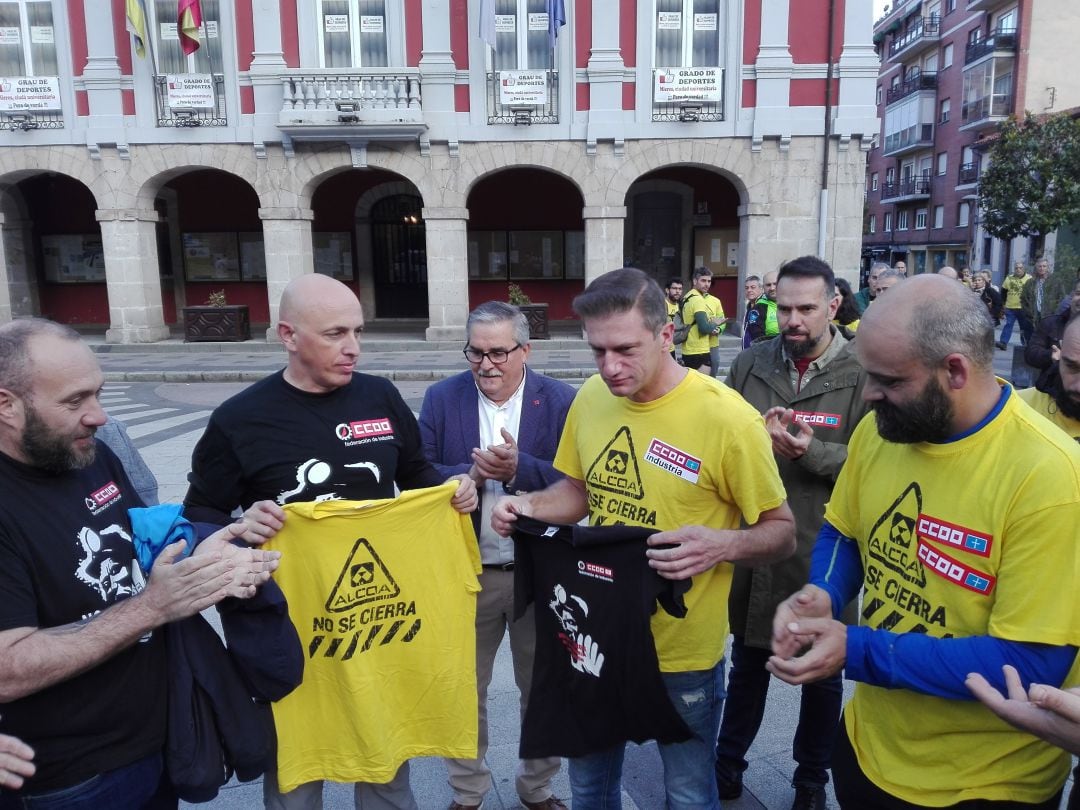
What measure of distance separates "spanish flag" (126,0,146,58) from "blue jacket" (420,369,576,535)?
Answer: 16074 millimetres

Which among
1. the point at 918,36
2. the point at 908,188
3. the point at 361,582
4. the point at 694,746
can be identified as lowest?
the point at 694,746

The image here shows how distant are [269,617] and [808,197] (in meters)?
16.2

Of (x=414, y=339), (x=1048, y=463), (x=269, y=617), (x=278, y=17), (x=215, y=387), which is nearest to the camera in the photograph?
(x=1048, y=463)

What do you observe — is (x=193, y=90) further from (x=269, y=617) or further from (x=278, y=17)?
(x=269, y=617)

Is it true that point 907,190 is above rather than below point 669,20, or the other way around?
below

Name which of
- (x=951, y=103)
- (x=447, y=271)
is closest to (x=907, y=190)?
(x=951, y=103)

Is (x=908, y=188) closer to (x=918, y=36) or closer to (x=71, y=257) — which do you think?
(x=918, y=36)

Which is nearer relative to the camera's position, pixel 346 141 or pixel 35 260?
pixel 346 141

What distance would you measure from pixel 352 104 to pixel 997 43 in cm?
3432

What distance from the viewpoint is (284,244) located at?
54.0ft

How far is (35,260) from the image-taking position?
1959cm

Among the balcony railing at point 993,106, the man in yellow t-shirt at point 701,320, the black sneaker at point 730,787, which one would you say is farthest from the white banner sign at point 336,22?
the balcony railing at point 993,106

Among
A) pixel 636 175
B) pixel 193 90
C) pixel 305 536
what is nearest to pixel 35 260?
pixel 193 90

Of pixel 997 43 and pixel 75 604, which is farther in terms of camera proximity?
pixel 997 43
